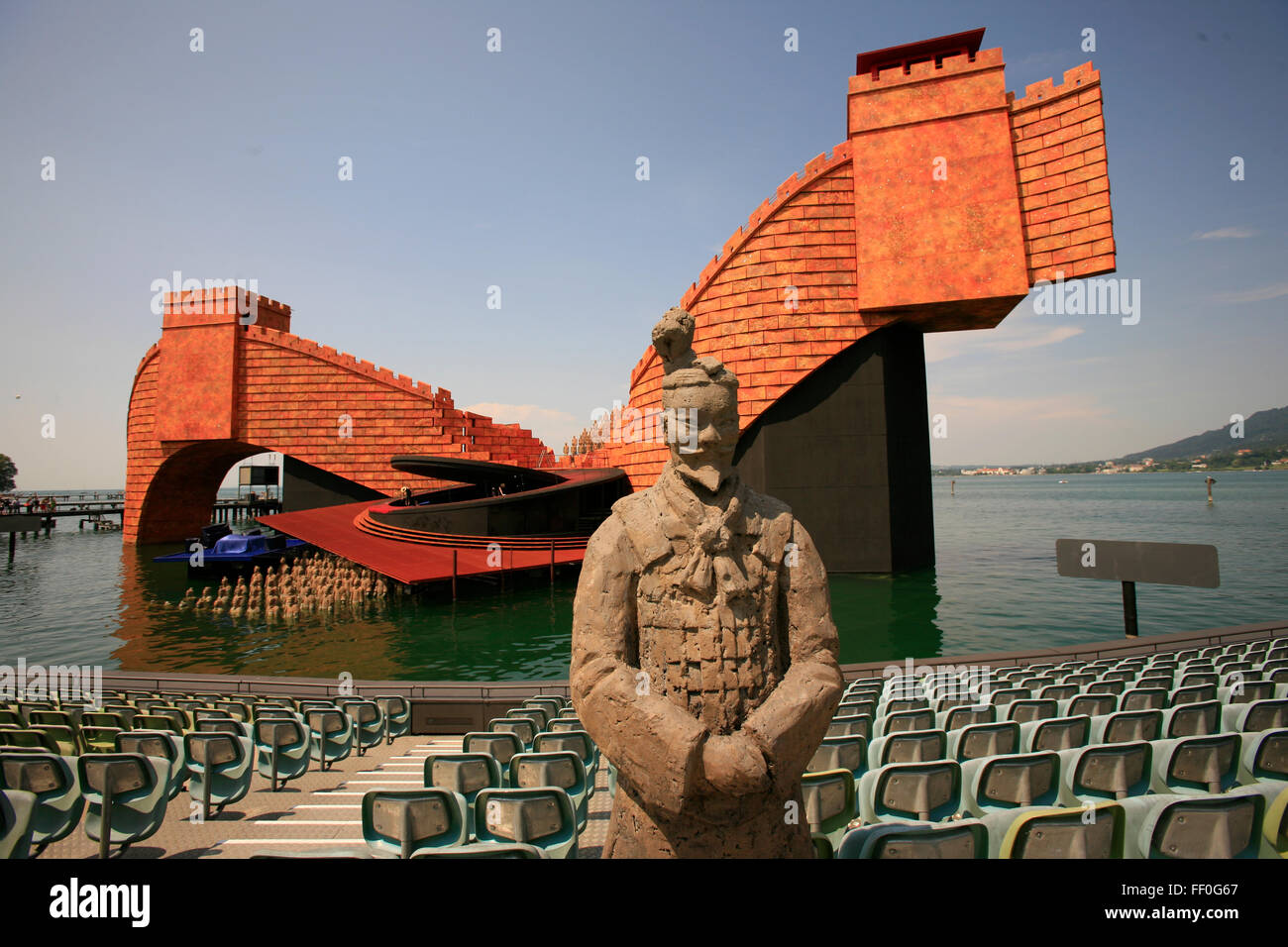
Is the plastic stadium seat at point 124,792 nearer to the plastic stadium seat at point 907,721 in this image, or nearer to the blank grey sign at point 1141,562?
the plastic stadium seat at point 907,721

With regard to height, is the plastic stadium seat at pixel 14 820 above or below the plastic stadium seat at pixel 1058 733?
above

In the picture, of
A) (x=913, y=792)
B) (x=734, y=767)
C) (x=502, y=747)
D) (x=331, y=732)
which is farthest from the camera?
(x=331, y=732)

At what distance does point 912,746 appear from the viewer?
13.4ft

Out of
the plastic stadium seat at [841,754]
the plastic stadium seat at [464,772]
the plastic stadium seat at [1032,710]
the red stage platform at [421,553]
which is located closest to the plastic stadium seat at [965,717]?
the plastic stadium seat at [1032,710]

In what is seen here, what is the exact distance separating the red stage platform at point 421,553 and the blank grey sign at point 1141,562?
48.0 ft

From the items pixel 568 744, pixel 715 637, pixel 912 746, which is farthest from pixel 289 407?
pixel 715 637

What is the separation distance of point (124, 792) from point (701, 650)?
154 inches

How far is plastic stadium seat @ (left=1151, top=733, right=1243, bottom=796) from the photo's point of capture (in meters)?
3.41

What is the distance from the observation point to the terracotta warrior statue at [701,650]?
2.21 m

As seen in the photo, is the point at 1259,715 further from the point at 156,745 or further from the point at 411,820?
the point at 156,745

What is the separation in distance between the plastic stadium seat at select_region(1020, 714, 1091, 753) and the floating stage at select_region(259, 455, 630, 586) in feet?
53.1
